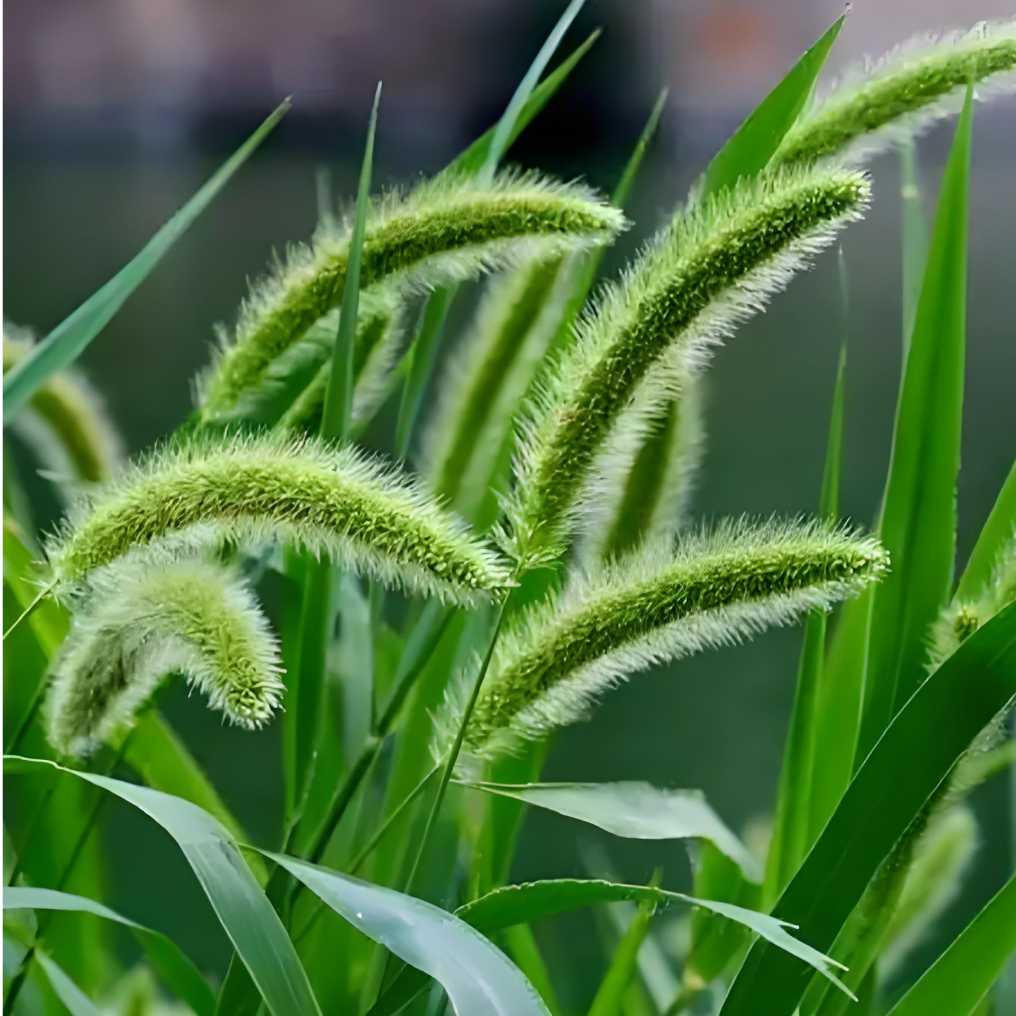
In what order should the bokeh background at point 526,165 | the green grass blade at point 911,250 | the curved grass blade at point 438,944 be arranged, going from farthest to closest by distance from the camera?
the bokeh background at point 526,165, the green grass blade at point 911,250, the curved grass blade at point 438,944

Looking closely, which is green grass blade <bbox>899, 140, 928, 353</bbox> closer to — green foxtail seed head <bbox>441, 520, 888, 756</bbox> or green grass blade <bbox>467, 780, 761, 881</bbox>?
green foxtail seed head <bbox>441, 520, 888, 756</bbox>

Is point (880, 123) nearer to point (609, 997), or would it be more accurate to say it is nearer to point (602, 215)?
point (602, 215)

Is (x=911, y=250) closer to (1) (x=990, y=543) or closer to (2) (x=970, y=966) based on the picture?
(1) (x=990, y=543)

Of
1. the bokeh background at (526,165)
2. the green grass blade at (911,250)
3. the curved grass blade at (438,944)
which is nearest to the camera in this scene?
the curved grass blade at (438,944)

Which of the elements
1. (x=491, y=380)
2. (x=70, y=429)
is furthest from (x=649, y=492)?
(x=70, y=429)

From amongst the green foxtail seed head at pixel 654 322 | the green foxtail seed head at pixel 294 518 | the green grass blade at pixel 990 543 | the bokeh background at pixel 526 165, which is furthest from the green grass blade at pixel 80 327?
the green grass blade at pixel 990 543

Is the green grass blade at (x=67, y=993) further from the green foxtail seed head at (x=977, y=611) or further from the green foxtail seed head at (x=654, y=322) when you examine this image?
the green foxtail seed head at (x=977, y=611)

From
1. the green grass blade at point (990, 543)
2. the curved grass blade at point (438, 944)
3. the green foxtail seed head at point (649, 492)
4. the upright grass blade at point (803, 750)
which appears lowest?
the curved grass blade at point (438, 944)

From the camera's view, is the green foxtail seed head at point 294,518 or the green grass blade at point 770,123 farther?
the green grass blade at point 770,123
